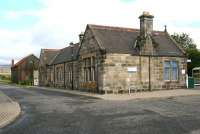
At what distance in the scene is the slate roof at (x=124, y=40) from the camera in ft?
99.7

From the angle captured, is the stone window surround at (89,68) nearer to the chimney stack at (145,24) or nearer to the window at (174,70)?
the chimney stack at (145,24)

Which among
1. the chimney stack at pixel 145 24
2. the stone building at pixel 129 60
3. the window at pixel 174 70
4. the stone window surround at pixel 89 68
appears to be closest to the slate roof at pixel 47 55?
the stone building at pixel 129 60

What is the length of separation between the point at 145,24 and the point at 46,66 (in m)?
23.6

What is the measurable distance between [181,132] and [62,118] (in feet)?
18.3

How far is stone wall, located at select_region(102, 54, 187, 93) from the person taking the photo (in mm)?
29328

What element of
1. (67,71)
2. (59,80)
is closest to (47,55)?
(59,80)

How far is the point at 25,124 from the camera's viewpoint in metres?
12.4

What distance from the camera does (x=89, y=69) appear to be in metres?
33.3

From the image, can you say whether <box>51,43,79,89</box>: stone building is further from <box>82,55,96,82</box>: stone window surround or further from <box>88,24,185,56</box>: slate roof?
<box>88,24,185,56</box>: slate roof

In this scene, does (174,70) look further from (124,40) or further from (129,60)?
(124,40)

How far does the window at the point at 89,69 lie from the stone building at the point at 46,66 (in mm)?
16409

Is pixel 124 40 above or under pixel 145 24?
under

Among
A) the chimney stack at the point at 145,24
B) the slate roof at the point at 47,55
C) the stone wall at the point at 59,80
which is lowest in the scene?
the stone wall at the point at 59,80

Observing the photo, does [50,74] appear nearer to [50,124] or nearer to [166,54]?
[166,54]
